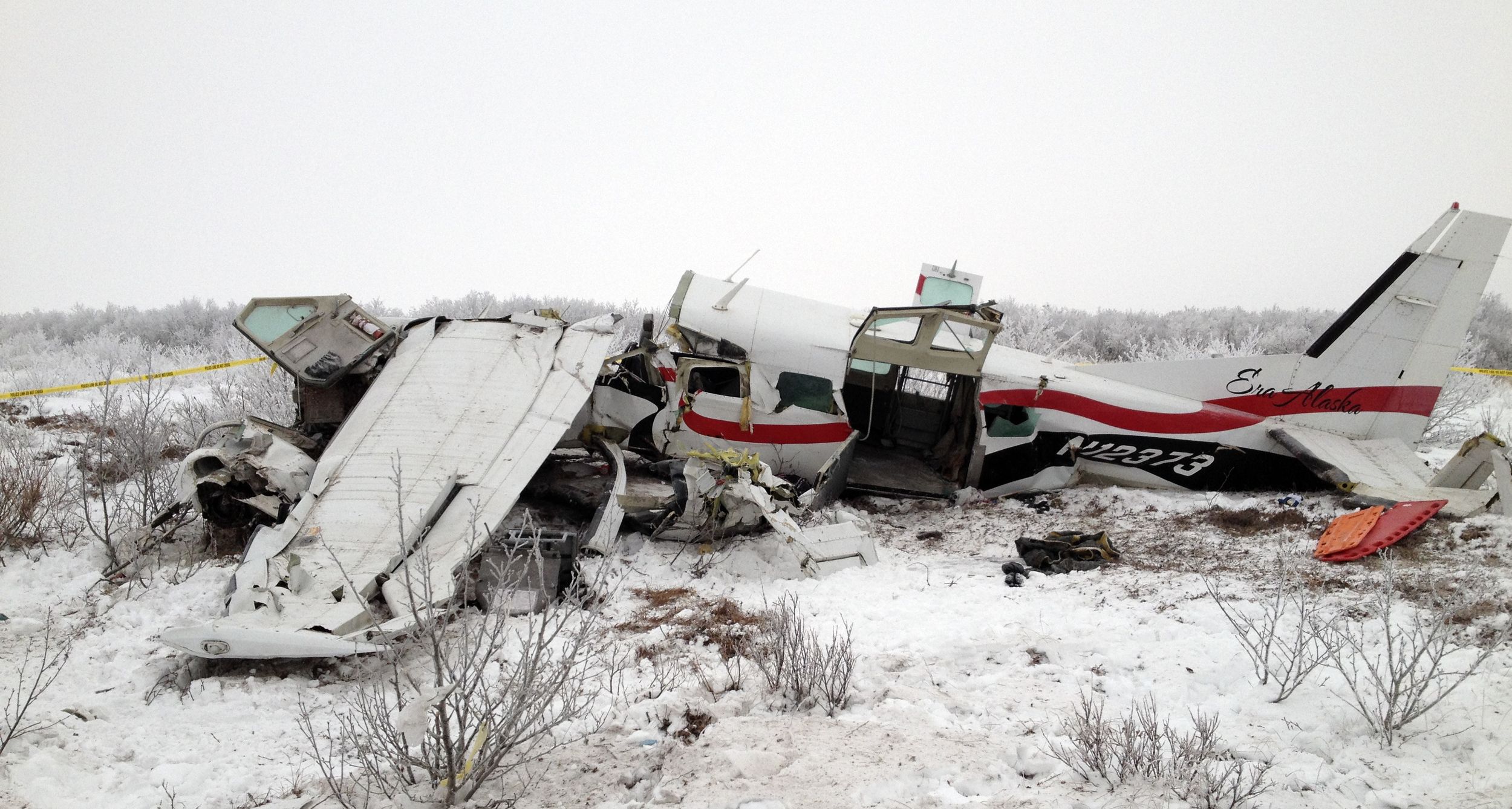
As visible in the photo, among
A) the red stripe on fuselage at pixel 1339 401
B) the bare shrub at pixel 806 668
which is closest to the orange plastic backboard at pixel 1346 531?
the red stripe on fuselage at pixel 1339 401

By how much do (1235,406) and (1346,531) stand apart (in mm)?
2624

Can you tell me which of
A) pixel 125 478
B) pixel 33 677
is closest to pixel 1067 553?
pixel 33 677

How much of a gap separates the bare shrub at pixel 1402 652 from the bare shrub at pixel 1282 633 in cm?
11

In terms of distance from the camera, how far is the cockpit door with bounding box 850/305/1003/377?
26.1ft

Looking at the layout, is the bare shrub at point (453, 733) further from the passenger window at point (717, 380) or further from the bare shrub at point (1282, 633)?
the passenger window at point (717, 380)

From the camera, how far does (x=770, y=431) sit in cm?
875

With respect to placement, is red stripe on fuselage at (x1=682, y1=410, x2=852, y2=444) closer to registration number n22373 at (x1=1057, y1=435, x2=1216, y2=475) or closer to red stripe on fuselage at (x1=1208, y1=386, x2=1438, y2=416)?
registration number n22373 at (x1=1057, y1=435, x2=1216, y2=475)

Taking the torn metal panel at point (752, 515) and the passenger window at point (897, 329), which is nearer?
the torn metal panel at point (752, 515)

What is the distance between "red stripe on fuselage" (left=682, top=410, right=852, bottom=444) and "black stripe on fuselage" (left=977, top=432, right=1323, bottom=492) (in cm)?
188

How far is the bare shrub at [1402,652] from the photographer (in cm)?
359

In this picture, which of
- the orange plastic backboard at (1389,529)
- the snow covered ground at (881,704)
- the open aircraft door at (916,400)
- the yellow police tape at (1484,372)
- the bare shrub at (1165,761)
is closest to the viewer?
the bare shrub at (1165,761)

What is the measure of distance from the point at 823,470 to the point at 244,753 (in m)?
5.58

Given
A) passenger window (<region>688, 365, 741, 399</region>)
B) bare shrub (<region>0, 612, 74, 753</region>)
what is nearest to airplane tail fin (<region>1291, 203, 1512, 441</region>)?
passenger window (<region>688, 365, 741, 399</region>)

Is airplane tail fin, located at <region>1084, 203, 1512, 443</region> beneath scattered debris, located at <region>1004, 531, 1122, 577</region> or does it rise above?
above
